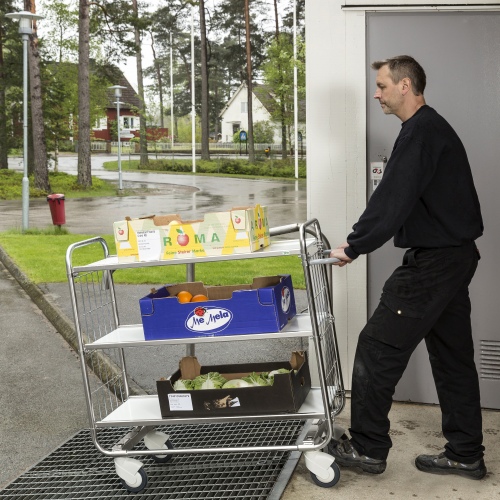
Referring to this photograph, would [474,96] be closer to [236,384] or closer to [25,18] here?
[236,384]

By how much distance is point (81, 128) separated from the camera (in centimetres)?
2523

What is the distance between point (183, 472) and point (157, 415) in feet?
1.05

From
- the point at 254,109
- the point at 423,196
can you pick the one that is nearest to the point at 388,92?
the point at 423,196

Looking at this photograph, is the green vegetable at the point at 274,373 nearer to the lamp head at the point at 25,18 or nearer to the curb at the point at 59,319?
the curb at the point at 59,319

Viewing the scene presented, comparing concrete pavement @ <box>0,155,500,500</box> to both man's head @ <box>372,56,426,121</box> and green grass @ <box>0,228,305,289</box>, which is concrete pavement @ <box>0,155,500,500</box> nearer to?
man's head @ <box>372,56,426,121</box>

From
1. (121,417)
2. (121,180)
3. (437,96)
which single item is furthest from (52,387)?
(121,180)

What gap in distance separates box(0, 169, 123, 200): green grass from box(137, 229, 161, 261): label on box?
19867 mm

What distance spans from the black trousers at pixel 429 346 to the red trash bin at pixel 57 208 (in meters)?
13.5

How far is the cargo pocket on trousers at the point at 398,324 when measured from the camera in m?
3.80

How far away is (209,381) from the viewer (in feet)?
13.6

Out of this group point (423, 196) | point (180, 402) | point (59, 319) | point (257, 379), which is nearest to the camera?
point (423, 196)

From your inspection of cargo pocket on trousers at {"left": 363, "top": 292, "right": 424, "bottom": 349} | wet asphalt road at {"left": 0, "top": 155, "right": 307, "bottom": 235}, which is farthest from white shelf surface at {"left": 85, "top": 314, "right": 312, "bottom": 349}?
wet asphalt road at {"left": 0, "top": 155, "right": 307, "bottom": 235}

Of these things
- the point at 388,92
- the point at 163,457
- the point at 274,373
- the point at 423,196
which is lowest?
the point at 163,457

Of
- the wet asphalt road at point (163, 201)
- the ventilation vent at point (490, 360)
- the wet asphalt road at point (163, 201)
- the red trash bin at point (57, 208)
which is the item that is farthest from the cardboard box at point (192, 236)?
the wet asphalt road at point (163, 201)
